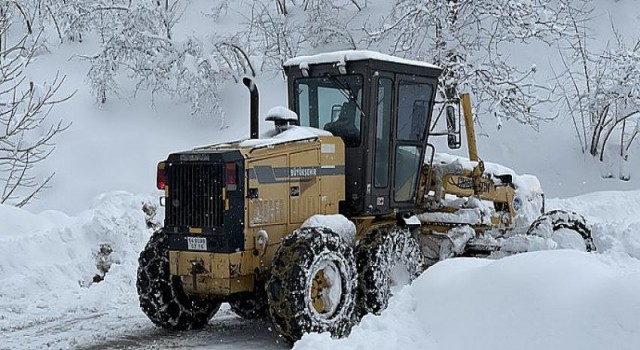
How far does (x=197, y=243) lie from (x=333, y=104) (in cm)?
228

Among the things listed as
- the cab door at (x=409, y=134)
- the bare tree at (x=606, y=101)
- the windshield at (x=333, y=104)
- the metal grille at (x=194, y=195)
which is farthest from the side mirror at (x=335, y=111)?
the bare tree at (x=606, y=101)

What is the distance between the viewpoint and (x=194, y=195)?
7.81 meters

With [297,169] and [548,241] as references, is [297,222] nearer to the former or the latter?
[297,169]

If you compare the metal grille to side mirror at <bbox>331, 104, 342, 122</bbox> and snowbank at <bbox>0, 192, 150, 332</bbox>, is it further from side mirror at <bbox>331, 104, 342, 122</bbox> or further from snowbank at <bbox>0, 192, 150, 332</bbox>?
snowbank at <bbox>0, 192, 150, 332</bbox>

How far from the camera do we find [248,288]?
25.6ft

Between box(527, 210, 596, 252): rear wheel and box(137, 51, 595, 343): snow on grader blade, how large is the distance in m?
0.03

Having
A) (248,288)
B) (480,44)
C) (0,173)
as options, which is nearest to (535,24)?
(480,44)

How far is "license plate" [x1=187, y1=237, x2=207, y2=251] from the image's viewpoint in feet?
25.3

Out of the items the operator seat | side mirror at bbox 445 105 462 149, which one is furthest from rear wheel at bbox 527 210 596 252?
the operator seat

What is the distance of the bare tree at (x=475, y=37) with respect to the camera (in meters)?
18.8

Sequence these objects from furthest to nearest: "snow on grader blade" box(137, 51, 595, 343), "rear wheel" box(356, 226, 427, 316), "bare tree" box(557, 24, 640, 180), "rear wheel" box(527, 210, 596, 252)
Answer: "bare tree" box(557, 24, 640, 180) < "rear wheel" box(527, 210, 596, 252) < "rear wheel" box(356, 226, 427, 316) < "snow on grader blade" box(137, 51, 595, 343)

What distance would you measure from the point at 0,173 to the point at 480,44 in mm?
10746

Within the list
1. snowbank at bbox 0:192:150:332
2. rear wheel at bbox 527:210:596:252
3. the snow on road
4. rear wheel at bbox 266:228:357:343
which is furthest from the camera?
rear wheel at bbox 527:210:596:252

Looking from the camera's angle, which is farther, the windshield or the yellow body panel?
the windshield
